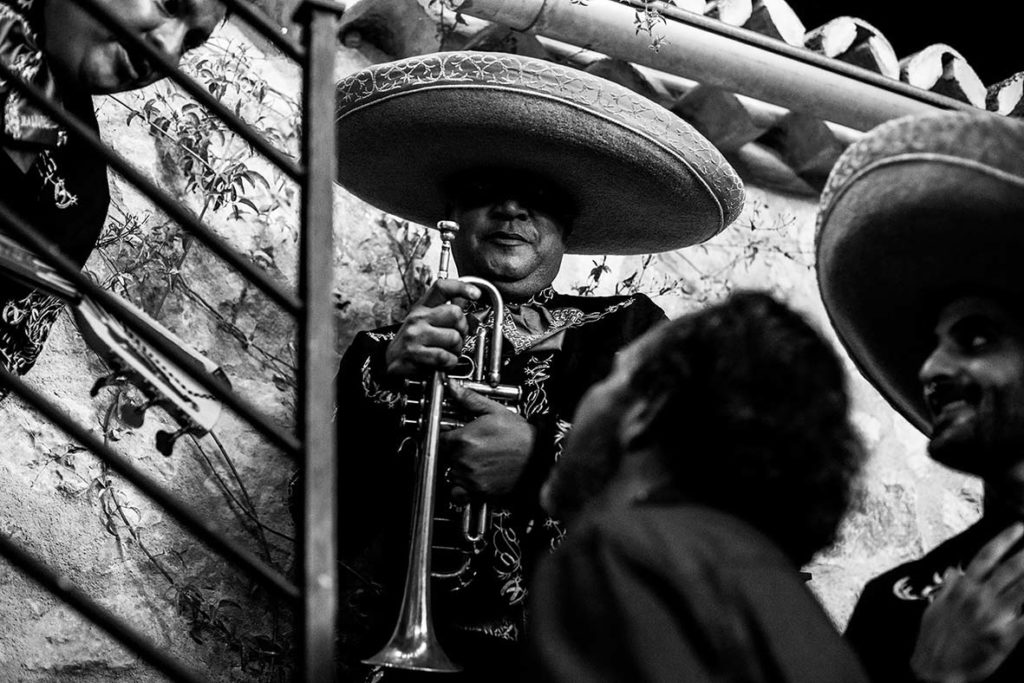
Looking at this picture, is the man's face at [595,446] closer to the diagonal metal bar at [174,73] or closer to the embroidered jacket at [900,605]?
the diagonal metal bar at [174,73]

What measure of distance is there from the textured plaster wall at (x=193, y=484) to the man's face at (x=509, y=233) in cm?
44

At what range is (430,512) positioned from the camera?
333 cm

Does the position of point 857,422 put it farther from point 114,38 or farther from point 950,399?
point 114,38

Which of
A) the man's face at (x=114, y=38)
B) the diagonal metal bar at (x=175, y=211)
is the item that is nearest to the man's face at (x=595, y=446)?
the diagonal metal bar at (x=175, y=211)

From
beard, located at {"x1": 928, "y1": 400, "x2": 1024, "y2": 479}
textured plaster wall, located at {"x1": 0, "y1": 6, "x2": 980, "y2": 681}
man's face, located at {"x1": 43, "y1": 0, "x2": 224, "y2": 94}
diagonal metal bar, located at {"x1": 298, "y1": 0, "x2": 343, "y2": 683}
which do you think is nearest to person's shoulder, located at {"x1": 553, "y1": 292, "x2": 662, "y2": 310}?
textured plaster wall, located at {"x1": 0, "y1": 6, "x2": 980, "y2": 681}

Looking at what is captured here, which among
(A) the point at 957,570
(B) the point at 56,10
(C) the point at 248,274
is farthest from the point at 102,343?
(A) the point at 957,570

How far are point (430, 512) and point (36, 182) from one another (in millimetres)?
1058

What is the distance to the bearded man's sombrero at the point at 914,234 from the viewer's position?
255 cm

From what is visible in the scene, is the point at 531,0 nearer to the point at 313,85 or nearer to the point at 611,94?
the point at 611,94

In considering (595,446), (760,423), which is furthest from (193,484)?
(760,423)

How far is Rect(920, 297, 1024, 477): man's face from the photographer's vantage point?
2592 millimetres

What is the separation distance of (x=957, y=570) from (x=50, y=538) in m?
2.00

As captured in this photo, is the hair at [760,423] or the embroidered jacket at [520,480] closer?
the hair at [760,423]

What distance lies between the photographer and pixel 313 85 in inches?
82.4
